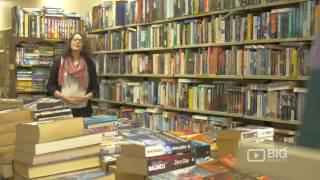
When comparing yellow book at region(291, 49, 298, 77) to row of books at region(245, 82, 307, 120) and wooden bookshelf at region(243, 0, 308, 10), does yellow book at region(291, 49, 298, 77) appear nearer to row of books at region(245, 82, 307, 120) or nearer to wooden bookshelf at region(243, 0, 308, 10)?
row of books at region(245, 82, 307, 120)

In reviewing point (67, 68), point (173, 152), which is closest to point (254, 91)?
point (67, 68)

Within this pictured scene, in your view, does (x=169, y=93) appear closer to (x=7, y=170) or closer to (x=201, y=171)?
(x=7, y=170)

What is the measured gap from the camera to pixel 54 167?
1.74 meters

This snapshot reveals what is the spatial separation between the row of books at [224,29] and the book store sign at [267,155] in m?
2.71

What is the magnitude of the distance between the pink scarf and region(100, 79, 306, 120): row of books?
995 mm

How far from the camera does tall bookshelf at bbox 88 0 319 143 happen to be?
3.36 metres

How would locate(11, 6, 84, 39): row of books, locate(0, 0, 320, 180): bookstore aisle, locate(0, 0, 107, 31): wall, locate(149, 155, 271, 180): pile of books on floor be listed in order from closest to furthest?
locate(149, 155, 271, 180): pile of books on floor < locate(0, 0, 320, 180): bookstore aisle < locate(11, 6, 84, 39): row of books < locate(0, 0, 107, 31): wall

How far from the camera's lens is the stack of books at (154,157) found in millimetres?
1418

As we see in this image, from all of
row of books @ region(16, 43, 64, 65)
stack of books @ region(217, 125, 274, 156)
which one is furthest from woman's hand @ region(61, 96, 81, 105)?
stack of books @ region(217, 125, 274, 156)

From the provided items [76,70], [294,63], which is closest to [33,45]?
[76,70]

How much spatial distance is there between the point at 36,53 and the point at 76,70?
231 centimetres

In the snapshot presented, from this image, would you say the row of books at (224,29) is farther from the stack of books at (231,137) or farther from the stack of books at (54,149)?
the stack of books at (54,149)

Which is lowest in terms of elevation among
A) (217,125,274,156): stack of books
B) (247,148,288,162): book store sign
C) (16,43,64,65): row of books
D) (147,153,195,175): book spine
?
(147,153,195,175): book spine

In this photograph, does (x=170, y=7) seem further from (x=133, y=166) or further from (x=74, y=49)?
(x=133, y=166)
